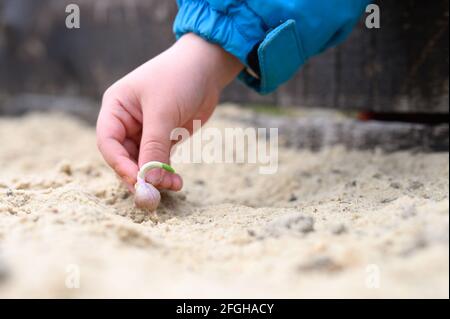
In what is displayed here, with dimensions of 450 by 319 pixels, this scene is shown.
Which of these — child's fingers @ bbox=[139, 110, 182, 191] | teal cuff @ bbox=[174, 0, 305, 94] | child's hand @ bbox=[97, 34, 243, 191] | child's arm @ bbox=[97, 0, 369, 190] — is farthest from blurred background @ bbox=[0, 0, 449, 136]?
child's fingers @ bbox=[139, 110, 182, 191]

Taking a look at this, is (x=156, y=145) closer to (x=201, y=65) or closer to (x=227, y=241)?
(x=201, y=65)

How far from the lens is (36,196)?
3.84 feet

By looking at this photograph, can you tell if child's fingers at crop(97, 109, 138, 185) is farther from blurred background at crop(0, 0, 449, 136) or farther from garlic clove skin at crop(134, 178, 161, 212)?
blurred background at crop(0, 0, 449, 136)

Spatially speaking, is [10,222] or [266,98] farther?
[266,98]

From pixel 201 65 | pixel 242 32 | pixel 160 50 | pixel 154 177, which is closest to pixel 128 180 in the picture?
pixel 154 177

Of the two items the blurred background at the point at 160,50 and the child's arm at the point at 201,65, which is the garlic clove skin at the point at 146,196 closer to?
the child's arm at the point at 201,65

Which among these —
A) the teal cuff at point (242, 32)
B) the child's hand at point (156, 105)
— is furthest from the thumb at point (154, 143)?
the teal cuff at point (242, 32)

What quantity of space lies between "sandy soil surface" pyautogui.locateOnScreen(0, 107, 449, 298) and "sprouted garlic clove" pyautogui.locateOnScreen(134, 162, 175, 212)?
0.03 meters

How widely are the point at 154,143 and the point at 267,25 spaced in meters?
0.42

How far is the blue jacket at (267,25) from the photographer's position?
4.29 feet

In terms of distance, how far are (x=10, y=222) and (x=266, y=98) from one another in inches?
56.4

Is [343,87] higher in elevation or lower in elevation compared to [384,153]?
higher

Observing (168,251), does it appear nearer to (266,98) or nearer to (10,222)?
(10,222)
